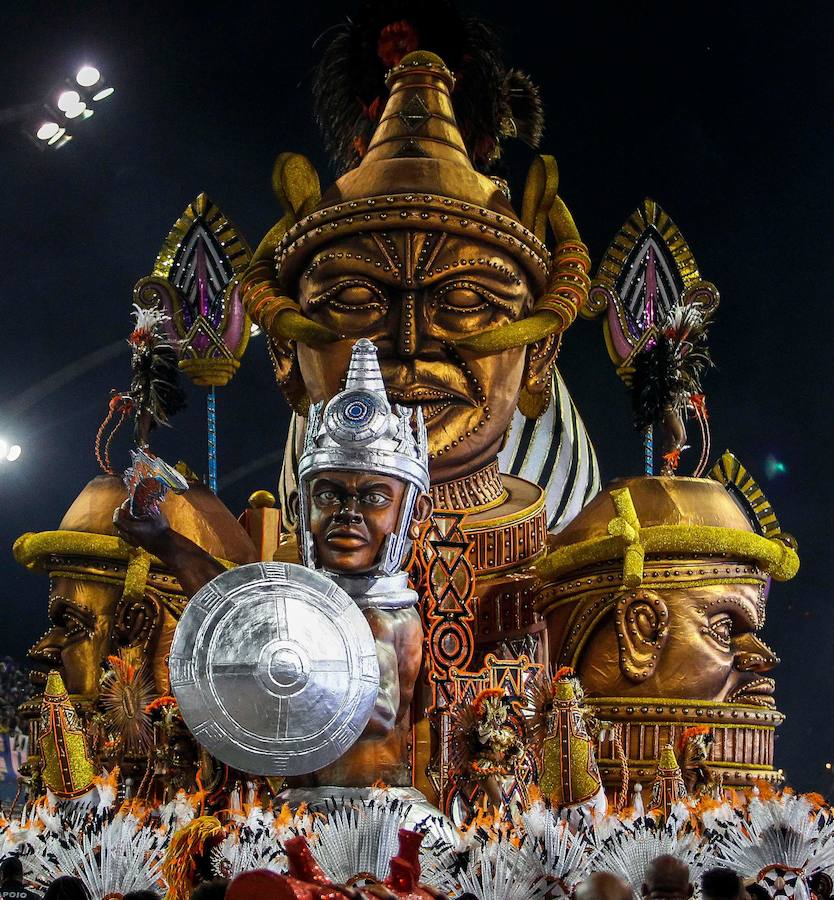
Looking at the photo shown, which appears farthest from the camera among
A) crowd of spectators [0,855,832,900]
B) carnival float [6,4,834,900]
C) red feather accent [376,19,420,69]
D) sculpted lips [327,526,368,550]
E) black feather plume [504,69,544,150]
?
black feather plume [504,69,544,150]

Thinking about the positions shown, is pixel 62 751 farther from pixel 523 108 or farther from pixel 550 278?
pixel 523 108

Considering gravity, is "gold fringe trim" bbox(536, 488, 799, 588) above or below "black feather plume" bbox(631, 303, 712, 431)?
below

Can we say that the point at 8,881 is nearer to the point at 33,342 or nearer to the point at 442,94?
the point at 442,94

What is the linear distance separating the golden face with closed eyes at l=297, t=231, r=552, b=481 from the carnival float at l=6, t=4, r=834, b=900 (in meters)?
0.02

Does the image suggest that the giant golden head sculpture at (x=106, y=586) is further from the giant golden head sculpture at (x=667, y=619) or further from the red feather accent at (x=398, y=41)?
the red feather accent at (x=398, y=41)

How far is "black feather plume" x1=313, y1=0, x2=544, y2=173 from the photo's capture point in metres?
8.37

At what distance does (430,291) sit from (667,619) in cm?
206

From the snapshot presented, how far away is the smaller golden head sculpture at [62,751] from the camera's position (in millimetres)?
6148

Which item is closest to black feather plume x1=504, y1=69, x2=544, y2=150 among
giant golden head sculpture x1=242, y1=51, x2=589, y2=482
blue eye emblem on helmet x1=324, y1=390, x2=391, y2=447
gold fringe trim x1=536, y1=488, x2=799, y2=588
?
giant golden head sculpture x1=242, y1=51, x2=589, y2=482

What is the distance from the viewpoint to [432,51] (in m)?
8.35

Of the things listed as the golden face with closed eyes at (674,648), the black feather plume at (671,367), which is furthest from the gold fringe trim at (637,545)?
the black feather plume at (671,367)

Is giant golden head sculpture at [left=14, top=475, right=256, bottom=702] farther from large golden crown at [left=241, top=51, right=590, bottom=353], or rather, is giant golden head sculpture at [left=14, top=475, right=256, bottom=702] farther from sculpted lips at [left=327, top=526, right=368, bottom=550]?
sculpted lips at [left=327, top=526, right=368, bottom=550]

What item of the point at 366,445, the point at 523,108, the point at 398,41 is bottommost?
the point at 366,445

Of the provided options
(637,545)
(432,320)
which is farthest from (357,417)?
(637,545)
